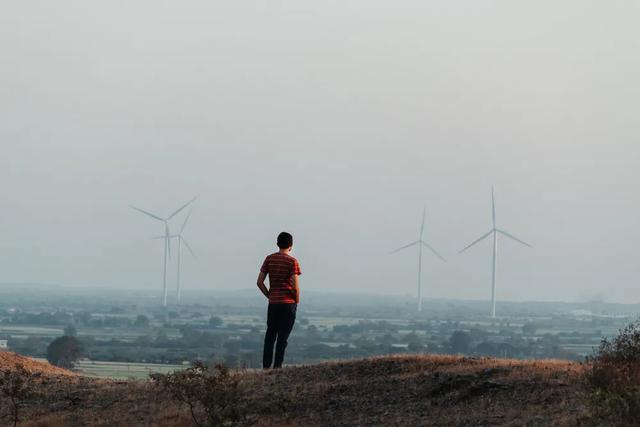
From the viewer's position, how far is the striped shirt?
19891 mm

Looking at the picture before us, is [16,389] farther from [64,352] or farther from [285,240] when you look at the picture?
[64,352]

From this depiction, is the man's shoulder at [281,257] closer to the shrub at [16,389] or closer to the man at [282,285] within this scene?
the man at [282,285]

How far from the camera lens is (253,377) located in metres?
20.1

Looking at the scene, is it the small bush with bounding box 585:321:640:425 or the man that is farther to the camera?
the man

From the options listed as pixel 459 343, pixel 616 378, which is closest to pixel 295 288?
pixel 616 378

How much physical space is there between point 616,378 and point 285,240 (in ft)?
19.5

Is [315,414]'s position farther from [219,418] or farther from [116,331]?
[116,331]

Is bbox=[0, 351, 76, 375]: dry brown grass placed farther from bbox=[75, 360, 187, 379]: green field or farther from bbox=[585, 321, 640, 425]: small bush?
bbox=[585, 321, 640, 425]: small bush

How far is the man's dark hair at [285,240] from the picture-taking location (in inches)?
781

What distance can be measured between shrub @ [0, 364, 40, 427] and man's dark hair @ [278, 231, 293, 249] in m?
4.17

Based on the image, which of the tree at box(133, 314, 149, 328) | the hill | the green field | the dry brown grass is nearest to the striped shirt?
the hill

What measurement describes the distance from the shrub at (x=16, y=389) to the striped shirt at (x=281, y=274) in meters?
3.80

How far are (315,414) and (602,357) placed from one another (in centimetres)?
375

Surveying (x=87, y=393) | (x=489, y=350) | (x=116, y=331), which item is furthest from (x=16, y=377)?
(x=116, y=331)
